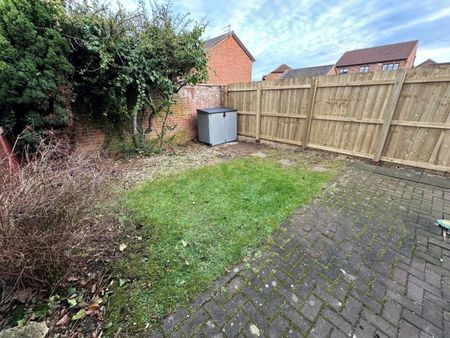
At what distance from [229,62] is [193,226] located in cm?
1728

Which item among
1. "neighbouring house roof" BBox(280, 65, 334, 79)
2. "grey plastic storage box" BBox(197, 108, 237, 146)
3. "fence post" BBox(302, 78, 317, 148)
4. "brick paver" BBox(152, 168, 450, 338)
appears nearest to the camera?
"brick paver" BBox(152, 168, 450, 338)

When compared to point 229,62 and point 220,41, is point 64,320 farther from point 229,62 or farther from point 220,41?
point 229,62

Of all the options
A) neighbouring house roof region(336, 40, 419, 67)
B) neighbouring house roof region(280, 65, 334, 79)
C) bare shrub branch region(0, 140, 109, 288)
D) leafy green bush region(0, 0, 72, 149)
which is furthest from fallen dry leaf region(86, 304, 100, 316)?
neighbouring house roof region(336, 40, 419, 67)

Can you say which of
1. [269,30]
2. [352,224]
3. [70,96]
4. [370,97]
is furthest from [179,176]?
[269,30]

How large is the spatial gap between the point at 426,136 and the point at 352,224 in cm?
318

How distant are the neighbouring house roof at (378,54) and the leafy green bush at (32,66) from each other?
39.1m

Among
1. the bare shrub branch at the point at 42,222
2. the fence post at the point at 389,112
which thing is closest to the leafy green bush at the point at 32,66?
the bare shrub branch at the point at 42,222

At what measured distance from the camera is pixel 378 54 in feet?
96.2

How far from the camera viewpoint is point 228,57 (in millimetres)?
16344

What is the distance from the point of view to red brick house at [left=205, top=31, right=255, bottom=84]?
15.3 meters

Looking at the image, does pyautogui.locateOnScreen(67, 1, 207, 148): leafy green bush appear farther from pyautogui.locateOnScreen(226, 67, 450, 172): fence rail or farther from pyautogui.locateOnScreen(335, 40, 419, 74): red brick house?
pyautogui.locateOnScreen(335, 40, 419, 74): red brick house

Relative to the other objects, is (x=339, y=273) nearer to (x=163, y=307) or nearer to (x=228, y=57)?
(x=163, y=307)

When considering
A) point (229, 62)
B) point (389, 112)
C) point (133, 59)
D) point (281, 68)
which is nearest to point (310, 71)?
point (281, 68)

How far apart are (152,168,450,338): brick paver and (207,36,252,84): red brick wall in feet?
48.4
